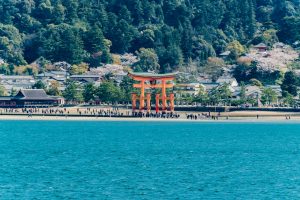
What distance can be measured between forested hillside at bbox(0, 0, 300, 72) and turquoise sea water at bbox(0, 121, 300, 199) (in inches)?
2304

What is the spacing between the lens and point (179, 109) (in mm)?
104375

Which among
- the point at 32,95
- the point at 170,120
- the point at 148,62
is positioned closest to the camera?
the point at 170,120

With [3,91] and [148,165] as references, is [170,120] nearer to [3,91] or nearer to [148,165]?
[3,91]

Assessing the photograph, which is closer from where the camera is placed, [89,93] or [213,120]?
[213,120]

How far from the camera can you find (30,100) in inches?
4205

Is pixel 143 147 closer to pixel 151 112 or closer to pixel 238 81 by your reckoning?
pixel 151 112

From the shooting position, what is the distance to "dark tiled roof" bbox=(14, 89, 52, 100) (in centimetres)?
10681

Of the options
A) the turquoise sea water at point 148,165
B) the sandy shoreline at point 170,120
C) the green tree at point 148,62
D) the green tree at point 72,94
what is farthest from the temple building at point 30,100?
the green tree at point 148,62

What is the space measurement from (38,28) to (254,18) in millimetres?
35533

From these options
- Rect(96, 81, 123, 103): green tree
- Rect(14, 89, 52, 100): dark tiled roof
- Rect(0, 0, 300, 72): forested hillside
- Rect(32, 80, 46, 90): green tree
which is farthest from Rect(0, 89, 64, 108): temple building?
Rect(0, 0, 300, 72): forested hillside

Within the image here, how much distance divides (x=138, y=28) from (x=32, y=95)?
45960 millimetres

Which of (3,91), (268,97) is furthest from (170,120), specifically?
(3,91)

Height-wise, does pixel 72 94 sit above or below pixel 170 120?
above

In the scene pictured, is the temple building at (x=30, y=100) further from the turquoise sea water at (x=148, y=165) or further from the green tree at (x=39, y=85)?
the turquoise sea water at (x=148, y=165)
